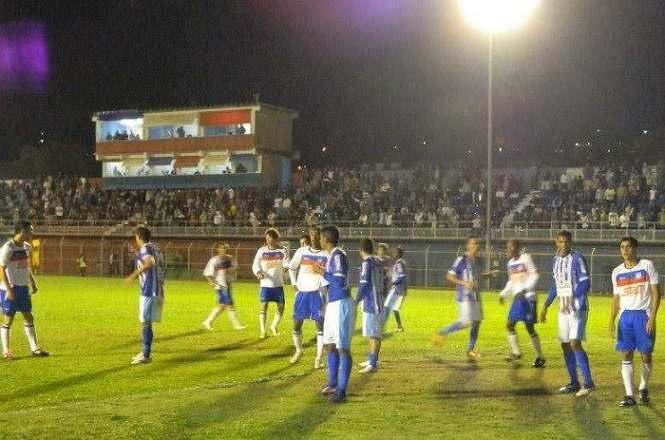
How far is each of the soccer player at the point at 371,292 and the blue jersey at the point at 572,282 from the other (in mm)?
2502

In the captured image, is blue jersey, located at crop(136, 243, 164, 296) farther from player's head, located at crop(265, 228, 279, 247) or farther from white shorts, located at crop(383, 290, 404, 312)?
white shorts, located at crop(383, 290, 404, 312)

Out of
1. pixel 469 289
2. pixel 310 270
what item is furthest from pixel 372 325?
pixel 469 289

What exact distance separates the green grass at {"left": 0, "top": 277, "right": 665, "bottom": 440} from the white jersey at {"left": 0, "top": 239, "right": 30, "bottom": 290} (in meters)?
1.39

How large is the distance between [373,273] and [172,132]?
55.6 m

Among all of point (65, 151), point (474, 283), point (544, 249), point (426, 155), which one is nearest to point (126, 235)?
point (544, 249)

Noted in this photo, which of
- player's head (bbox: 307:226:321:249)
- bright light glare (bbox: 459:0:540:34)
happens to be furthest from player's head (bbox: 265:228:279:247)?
bright light glare (bbox: 459:0:540:34)

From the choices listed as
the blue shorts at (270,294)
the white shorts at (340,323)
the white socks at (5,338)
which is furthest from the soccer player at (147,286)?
the white shorts at (340,323)

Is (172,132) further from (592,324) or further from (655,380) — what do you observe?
(655,380)

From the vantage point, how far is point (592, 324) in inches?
822

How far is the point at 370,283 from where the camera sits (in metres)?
11.5

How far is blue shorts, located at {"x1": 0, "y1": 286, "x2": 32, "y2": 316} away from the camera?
14.0 metres

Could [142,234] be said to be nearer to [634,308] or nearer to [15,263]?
[15,263]

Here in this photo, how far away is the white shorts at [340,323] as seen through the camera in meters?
9.98

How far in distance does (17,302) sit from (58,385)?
123 inches
